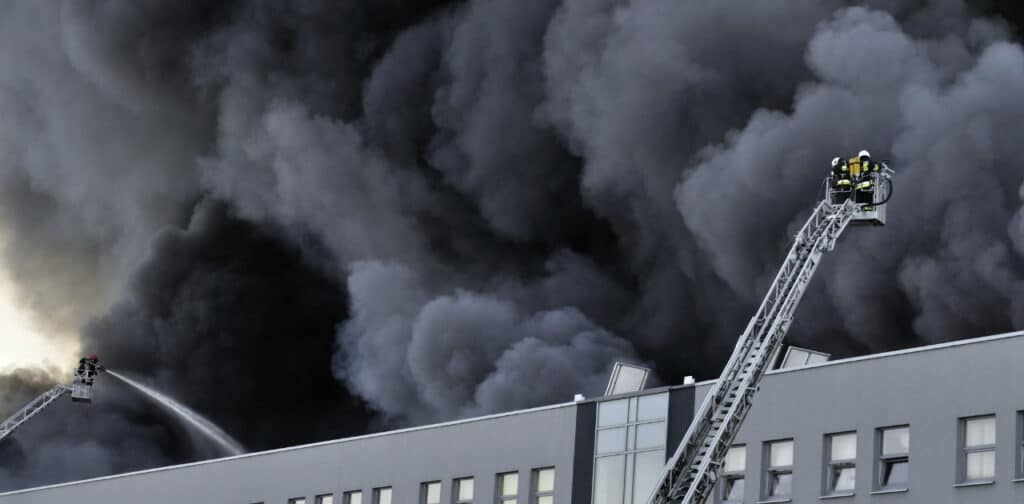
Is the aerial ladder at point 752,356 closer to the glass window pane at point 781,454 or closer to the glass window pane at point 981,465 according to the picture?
the glass window pane at point 981,465

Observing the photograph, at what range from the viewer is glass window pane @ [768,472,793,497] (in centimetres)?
3256

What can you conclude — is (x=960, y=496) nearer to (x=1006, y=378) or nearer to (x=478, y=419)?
(x=1006, y=378)

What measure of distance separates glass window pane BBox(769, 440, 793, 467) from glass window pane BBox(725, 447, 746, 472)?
65 cm

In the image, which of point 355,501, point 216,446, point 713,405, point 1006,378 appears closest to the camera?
point 713,405

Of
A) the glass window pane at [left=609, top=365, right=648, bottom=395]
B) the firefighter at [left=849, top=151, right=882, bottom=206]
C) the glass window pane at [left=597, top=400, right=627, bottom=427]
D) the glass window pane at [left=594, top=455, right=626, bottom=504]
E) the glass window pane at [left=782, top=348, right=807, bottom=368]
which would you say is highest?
the glass window pane at [left=609, top=365, right=648, bottom=395]

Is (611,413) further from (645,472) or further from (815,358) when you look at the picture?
(815,358)

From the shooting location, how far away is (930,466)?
30047mm

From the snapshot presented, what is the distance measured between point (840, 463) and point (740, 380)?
277 inches

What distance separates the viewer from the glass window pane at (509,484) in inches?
1507

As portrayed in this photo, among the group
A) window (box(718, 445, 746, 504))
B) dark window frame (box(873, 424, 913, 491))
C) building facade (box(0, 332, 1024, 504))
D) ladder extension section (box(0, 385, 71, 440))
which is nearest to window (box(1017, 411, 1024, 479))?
building facade (box(0, 332, 1024, 504))

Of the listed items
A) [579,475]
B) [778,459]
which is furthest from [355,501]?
[778,459]

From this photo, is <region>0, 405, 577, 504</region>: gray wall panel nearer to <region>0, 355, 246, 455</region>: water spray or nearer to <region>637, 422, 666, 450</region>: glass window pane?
<region>637, 422, 666, 450</region>: glass window pane

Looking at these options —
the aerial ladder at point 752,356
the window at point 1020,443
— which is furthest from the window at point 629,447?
the aerial ladder at point 752,356

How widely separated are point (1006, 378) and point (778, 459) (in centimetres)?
502
